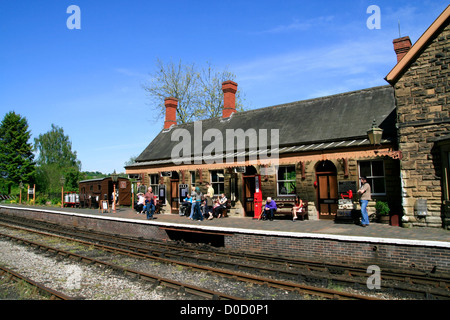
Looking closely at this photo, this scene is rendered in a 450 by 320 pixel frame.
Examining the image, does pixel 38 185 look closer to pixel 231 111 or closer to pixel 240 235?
→ pixel 231 111

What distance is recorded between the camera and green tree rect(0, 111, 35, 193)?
44250 mm

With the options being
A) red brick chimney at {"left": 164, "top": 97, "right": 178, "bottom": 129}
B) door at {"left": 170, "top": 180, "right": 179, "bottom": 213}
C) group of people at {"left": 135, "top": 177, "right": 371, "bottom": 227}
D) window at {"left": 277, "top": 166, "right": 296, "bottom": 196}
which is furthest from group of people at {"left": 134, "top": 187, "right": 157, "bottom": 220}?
red brick chimney at {"left": 164, "top": 97, "right": 178, "bottom": 129}

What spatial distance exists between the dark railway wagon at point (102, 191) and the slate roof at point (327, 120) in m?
9.74

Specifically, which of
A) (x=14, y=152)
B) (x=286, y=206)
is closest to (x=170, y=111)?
(x=286, y=206)

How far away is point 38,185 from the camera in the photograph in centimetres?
4678

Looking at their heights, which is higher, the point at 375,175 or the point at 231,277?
the point at 375,175

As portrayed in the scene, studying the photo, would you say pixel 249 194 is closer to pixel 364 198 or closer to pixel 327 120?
pixel 327 120

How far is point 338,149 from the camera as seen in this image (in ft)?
41.7

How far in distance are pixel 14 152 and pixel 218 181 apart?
128 ft

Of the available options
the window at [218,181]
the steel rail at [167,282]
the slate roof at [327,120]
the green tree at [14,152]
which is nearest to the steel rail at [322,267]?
the steel rail at [167,282]

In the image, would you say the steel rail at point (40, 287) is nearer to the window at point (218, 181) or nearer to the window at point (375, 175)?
the window at point (218, 181)

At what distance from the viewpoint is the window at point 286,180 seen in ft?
49.0

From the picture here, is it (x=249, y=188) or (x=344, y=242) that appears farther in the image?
(x=249, y=188)

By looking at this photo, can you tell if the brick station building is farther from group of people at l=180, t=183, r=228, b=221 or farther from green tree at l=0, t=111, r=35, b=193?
green tree at l=0, t=111, r=35, b=193
